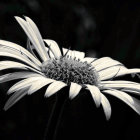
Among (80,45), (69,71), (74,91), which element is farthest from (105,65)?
(80,45)

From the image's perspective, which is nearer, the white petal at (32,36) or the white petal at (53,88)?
the white petal at (53,88)

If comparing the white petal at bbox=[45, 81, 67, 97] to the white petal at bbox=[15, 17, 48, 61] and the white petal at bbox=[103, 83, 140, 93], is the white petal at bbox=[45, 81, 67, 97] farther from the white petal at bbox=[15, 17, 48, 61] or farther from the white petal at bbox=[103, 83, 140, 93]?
the white petal at bbox=[15, 17, 48, 61]

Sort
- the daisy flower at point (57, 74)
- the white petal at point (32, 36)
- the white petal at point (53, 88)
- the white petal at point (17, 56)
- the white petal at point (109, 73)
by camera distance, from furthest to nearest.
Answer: the white petal at point (109, 73), the white petal at point (32, 36), the white petal at point (17, 56), the daisy flower at point (57, 74), the white petal at point (53, 88)

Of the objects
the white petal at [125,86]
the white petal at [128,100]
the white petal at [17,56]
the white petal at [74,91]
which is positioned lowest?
the white petal at [128,100]

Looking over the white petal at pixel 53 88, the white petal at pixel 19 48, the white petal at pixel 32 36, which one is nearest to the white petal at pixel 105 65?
the white petal at pixel 32 36

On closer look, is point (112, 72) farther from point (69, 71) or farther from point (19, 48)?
point (19, 48)

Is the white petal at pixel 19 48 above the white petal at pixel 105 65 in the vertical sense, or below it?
above

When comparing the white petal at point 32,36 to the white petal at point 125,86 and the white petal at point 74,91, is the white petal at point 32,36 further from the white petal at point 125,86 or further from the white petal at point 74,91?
the white petal at point 74,91
